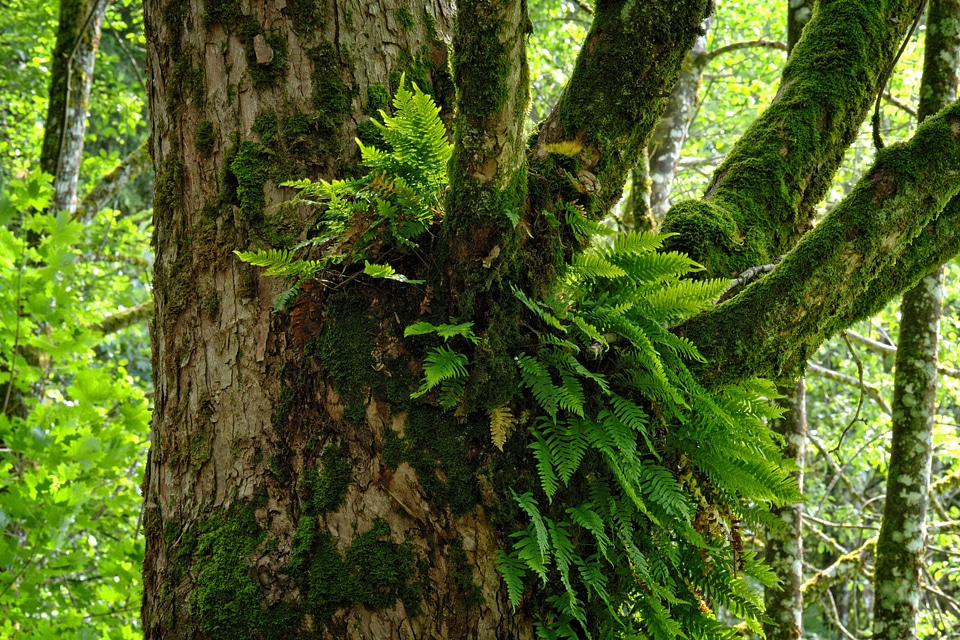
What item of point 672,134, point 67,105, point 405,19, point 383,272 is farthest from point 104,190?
point 383,272

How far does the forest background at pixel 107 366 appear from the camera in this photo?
369 centimetres

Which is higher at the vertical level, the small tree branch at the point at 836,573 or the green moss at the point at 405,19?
the green moss at the point at 405,19

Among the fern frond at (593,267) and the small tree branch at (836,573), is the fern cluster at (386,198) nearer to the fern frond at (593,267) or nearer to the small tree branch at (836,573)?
the fern frond at (593,267)

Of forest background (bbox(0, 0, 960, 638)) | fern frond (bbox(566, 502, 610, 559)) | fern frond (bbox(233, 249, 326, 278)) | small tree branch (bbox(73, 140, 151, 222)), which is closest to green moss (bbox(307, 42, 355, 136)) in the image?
fern frond (bbox(233, 249, 326, 278))

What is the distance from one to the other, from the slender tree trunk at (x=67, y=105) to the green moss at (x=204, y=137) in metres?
4.63

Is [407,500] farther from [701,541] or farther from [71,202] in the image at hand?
[71,202]

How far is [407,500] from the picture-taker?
6.17ft

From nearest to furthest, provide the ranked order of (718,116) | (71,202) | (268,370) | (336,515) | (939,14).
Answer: (336,515), (268,370), (939,14), (71,202), (718,116)

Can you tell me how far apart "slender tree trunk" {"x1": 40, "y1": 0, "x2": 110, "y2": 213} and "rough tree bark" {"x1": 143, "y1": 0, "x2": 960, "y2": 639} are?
14.9ft

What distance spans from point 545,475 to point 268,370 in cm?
78

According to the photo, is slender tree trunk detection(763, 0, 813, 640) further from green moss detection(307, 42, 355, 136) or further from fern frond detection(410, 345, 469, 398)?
green moss detection(307, 42, 355, 136)

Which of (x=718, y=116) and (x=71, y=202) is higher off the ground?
(x=718, y=116)

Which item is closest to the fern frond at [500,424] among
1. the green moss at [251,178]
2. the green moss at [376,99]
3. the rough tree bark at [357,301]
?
the rough tree bark at [357,301]

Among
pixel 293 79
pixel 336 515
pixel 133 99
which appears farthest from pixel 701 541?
pixel 133 99
